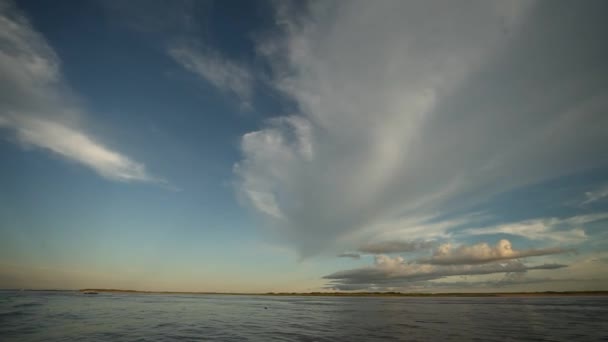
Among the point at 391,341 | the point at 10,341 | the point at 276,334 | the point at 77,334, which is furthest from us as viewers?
the point at 276,334

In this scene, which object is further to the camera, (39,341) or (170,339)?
(170,339)

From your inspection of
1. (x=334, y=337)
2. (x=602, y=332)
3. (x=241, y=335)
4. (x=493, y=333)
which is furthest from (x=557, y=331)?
(x=241, y=335)

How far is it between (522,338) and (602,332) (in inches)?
495

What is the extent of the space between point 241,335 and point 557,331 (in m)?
38.0

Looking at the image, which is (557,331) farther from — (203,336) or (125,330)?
(125,330)

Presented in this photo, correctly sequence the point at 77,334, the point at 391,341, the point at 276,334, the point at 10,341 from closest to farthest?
the point at 10,341
the point at 391,341
the point at 77,334
the point at 276,334

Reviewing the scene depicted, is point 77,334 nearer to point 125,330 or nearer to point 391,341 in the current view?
point 125,330

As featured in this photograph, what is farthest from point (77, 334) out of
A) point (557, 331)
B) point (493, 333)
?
point (557, 331)

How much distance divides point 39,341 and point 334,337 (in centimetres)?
2819

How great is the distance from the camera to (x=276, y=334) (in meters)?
34.6

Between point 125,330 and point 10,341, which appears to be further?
point 125,330

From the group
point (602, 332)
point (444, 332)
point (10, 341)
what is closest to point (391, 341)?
point (444, 332)

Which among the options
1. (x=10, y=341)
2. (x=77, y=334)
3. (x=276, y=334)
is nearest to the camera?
(x=10, y=341)

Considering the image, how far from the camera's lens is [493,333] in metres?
35.4
